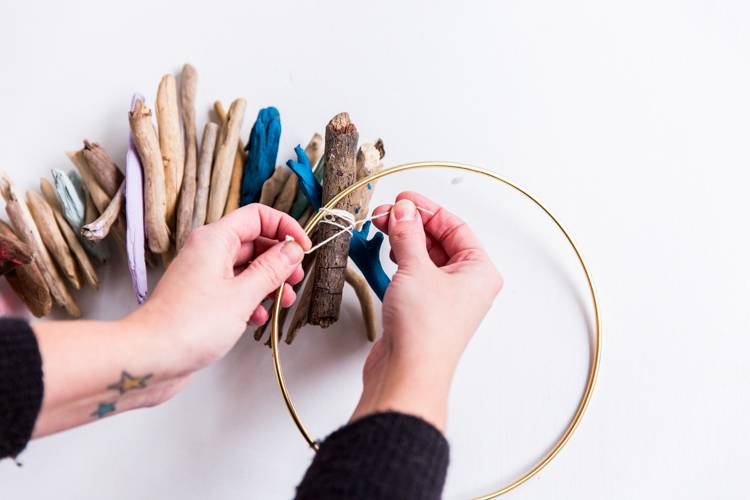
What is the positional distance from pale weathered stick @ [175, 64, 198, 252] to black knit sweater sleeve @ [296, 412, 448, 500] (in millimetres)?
420

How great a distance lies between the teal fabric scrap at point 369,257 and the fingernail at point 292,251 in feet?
0.38

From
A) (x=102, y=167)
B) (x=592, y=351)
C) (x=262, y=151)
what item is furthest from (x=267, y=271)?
(x=592, y=351)

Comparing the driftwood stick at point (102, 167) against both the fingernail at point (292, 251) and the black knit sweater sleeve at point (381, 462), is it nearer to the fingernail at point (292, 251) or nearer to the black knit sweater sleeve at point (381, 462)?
the fingernail at point (292, 251)

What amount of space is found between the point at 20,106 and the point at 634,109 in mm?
977

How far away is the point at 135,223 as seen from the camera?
85 cm

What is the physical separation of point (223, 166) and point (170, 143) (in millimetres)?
85

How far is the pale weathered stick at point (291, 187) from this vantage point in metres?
0.88

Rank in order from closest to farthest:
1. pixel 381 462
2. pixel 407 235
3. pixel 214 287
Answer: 1. pixel 381 462
2. pixel 214 287
3. pixel 407 235

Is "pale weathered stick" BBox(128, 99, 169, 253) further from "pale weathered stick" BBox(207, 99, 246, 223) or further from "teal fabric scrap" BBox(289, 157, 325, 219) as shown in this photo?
"teal fabric scrap" BBox(289, 157, 325, 219)

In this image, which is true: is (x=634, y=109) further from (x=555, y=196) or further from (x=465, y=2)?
(x=465, y=2)

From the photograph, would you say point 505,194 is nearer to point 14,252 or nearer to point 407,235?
point 407,235

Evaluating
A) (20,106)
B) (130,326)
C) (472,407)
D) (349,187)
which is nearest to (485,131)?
(349,187)

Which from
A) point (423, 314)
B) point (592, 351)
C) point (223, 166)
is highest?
point (223, 166)

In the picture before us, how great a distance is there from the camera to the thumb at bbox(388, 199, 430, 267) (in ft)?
2.43
